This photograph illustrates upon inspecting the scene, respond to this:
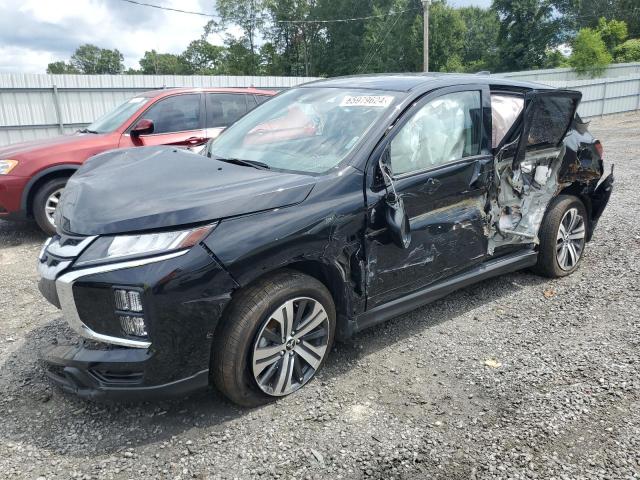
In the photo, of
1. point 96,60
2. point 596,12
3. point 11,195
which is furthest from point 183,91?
point 96,60

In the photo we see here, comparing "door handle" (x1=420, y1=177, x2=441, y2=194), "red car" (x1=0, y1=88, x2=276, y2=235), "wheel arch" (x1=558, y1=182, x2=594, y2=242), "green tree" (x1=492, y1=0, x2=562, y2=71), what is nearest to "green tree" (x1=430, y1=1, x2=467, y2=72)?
"green tree" (x1=492, y1=0, x2=562, y2=71)

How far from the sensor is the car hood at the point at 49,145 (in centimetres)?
591

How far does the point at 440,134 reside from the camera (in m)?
3.51

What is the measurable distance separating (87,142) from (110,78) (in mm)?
8455

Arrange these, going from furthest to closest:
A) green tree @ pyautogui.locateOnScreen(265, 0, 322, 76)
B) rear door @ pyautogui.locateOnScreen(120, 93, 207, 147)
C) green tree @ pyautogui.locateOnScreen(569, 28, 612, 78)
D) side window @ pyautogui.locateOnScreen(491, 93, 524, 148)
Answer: green tree @ pyautogui.locateOnScreen(265, 0, 322, 76) → green tree @ pyautogui.locateOnScreen(569, 28, 612, 78) → rear door @ pyautogui.locateOnScreen(120, 93, 207, 147) → side window @ pyautogui.locateOnScreen(491, 93, 524, 148)

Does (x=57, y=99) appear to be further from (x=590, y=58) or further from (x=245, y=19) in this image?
(x=245, y=19)

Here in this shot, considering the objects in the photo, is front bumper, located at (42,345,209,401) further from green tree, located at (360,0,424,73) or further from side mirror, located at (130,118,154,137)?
green tree, located at (360,0,424,73)

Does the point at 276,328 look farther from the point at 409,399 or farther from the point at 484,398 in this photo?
the point at 484,398

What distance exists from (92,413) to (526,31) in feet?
164

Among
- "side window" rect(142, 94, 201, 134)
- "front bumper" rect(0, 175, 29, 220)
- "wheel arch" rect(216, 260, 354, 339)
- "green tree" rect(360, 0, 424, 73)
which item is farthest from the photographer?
"green tree" rect(360, 0, 424, 73)

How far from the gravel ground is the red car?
235cm

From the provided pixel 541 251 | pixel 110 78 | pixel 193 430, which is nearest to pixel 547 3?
pixel 110 78

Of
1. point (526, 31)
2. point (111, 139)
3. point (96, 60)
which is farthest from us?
point (96, 60)

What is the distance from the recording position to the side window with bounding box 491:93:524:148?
3.89 meters
